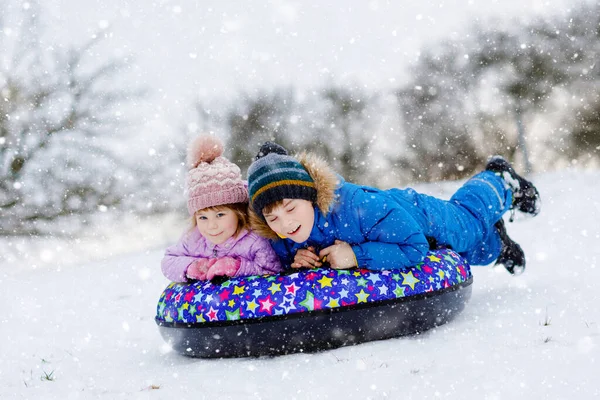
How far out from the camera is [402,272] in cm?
321

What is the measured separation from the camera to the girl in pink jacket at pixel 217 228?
11.1ft

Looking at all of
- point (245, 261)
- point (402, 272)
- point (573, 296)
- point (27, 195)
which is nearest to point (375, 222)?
point (402, 272)

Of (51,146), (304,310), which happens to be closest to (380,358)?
(304,310)

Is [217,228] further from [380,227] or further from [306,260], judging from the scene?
[380,227]

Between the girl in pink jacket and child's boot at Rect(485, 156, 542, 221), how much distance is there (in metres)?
2.23

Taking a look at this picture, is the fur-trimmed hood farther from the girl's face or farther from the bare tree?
the bare tree

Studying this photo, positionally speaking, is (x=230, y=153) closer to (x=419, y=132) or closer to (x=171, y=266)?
(x=419, y=132)

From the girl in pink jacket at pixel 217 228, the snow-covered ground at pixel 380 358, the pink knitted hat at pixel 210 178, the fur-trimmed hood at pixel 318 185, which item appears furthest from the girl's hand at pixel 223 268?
the snow-covered ground at pixel 380 358

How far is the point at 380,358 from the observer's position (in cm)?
275

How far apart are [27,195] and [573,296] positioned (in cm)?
1443

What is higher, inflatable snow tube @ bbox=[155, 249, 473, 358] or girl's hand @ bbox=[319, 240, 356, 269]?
girl's hand @ bbox=[319, 240, 356, 269]

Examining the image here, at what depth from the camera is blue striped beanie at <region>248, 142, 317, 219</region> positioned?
3062 millimetres

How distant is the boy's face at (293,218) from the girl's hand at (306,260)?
0.37 ft

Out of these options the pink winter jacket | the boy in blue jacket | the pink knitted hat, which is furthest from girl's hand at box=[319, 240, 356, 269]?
the pink knitted hat
